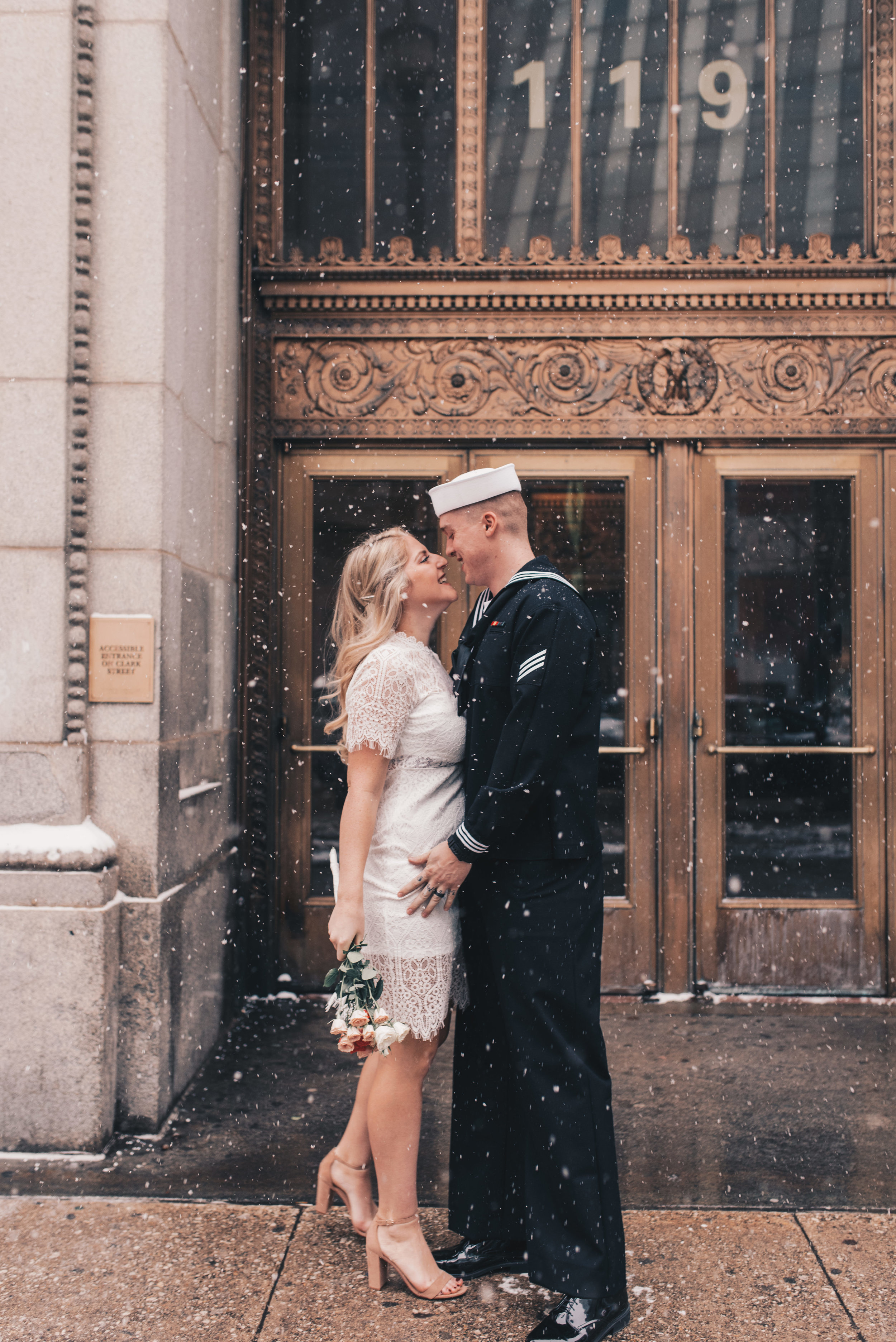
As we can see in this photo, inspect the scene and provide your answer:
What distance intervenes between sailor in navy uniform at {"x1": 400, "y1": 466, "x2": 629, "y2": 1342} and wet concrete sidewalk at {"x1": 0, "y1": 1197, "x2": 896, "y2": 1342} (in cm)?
22

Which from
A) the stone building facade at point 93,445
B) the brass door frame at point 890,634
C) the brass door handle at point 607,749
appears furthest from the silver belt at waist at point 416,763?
the brass door frame at point 890,634

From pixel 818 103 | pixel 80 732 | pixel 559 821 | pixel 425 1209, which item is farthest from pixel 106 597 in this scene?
pixel 818 103

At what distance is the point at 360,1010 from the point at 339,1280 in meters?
0.92

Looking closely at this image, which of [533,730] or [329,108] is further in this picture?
[329,108]

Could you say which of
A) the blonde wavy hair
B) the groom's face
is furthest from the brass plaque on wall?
the groom's face

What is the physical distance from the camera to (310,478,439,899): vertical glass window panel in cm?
544

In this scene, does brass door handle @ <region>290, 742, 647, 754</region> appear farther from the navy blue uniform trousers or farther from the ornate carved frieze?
the navy blue uniform trousers

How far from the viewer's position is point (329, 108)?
214 inches

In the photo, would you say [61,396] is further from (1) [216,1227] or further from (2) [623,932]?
(2) [623,932]

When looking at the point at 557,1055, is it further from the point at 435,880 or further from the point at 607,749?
the point at 607,749

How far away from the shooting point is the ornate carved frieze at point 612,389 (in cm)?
532

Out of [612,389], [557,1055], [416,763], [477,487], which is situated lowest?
[557,1055]

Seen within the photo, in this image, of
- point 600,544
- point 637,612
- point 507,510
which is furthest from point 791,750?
point 507,510

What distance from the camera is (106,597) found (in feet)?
Answer: 12.6
